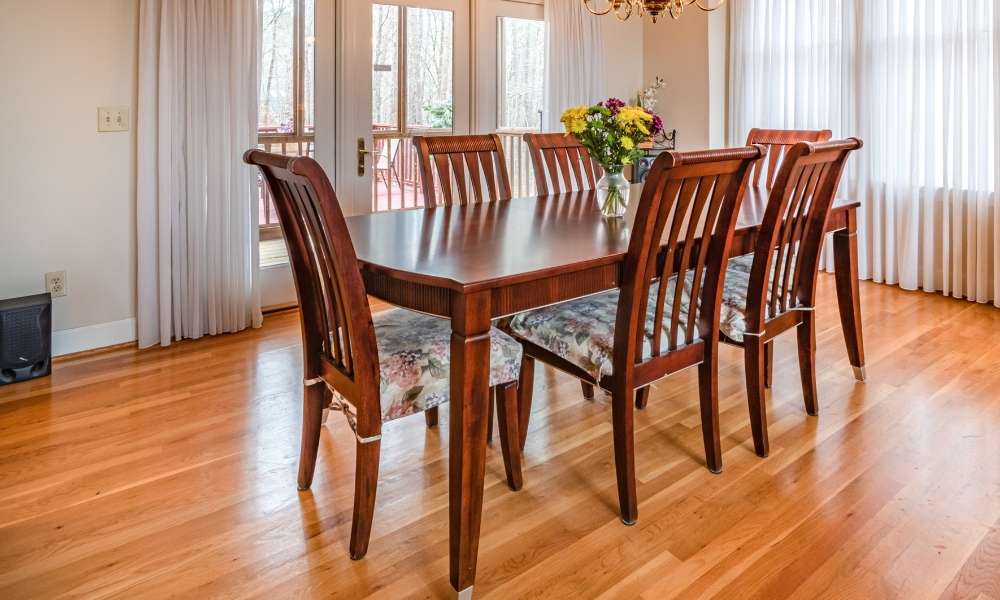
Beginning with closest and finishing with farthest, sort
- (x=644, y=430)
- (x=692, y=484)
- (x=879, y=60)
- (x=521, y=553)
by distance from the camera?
(x=521, y=553), (x=692, y=484), (x=644, y=430), (x=879, y=60)

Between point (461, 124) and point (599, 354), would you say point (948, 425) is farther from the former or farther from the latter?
point (461, 124)

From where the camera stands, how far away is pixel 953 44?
423cm

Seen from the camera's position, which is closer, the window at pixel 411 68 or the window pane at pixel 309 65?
the window pane at pixel 309 65

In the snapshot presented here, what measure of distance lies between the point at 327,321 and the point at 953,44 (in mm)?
4188

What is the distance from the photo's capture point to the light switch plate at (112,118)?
10.8ft

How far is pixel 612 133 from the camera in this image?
2.54m

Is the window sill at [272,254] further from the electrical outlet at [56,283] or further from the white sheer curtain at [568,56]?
the white sheer curtain at [568,56]

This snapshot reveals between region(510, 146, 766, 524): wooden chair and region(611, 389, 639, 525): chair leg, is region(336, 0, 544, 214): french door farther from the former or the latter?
region(611, 389, 639, 525): chair leg

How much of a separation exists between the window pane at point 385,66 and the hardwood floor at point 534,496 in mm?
1877

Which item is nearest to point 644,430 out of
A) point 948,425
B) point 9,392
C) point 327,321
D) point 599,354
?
point 599,354

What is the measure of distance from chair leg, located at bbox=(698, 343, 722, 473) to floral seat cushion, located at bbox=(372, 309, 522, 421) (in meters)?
0.62

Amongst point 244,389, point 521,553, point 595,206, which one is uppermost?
point 595,206

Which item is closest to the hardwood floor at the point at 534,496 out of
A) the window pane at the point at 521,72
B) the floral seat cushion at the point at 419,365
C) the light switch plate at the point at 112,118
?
the floral seat cushion at the point at 419,365

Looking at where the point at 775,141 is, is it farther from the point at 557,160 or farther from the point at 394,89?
the point at 394,89
